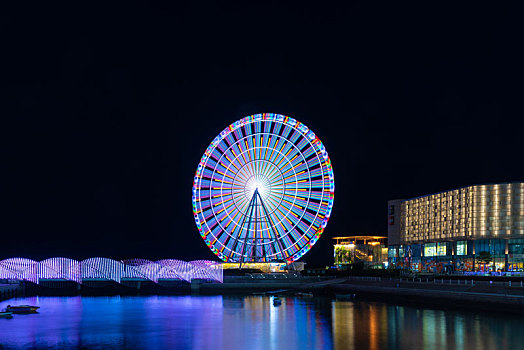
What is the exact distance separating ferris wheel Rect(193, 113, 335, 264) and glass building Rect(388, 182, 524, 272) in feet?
122

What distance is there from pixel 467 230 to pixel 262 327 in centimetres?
6909

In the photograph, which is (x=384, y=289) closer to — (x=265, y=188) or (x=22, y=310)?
(x=265, y=188)

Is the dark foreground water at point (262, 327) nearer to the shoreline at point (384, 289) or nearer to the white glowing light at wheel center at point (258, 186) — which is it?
the shoreline at point (384, 289)

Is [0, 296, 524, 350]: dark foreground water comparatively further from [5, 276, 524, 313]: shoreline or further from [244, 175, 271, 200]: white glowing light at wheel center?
[244, 175, 271, 200]: white glowing light at wheel center

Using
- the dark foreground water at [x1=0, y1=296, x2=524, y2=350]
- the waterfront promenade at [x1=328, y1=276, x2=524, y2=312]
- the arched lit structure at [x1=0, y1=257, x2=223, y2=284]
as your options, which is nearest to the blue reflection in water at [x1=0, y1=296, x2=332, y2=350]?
the dark foreground water at [x1=0, y1=296, x2=524, y2=350]

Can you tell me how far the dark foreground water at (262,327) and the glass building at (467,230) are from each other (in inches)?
1716

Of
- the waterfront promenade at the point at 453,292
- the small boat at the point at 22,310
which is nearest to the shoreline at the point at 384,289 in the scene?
the waterfront promenade at the point at 453,292

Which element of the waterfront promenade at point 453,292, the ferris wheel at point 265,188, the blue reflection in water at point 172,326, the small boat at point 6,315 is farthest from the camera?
the ferris wheel at point 265,188

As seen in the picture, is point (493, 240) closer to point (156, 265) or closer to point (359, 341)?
point (156, 265)

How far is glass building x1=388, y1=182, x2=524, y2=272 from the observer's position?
10825cm

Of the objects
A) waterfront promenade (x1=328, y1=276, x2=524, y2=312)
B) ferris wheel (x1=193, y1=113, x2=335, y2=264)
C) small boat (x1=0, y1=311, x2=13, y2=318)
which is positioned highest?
ferris wheel (x1=193, y1=113, x2=335, y2=264)

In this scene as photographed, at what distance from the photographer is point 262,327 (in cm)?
5569

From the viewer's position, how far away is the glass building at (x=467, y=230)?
108250 mm

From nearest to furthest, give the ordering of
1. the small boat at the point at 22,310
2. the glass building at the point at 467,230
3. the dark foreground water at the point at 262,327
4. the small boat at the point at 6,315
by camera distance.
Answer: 1. the dark foreground water at the point at 262,327
2. the small boat at the point at 6,315
3. the small boat at the point at 22,310
4. the glass building at the point at 467,230
